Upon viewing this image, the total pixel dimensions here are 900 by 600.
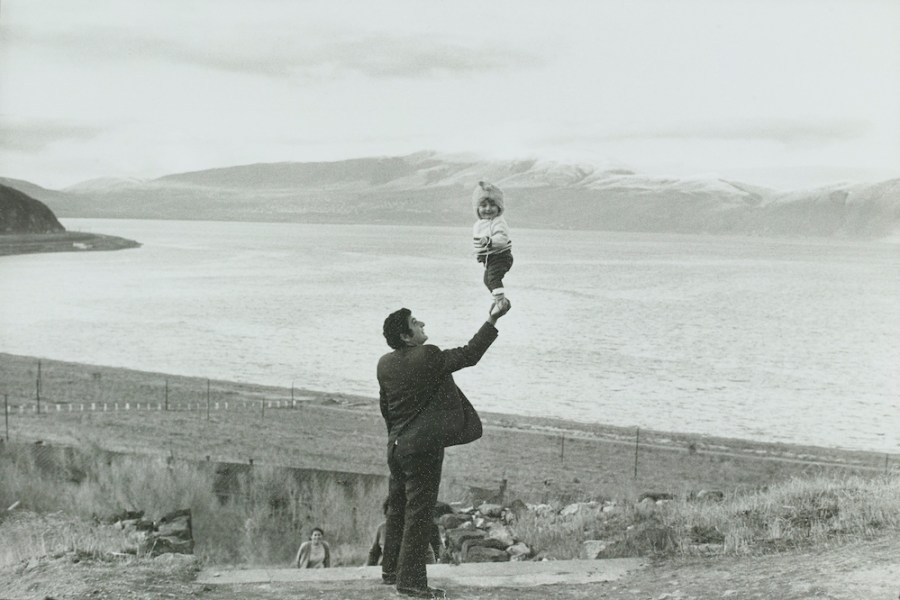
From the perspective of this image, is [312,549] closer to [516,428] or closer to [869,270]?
[516,428]

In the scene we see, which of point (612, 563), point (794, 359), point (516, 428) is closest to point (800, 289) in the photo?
point (794, 359)

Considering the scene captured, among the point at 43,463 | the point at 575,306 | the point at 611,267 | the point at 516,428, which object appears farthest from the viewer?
the point at 611,267

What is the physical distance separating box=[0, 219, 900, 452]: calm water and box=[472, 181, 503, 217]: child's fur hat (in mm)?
25416

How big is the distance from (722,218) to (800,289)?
111 metres

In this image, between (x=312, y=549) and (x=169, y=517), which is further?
(x=169, y=517)

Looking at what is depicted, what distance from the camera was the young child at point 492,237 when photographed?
586 cm

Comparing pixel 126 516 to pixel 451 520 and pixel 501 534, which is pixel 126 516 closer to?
pixel 451 520

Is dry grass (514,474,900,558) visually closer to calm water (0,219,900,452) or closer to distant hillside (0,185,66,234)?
calm water (0,219,900,452)

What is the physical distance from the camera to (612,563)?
7.24 meters

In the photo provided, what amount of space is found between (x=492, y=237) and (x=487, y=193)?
0.87ft

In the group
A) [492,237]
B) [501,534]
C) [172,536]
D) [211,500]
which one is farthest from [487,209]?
[211,500]

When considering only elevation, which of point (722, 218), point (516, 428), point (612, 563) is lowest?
point (516, 428)

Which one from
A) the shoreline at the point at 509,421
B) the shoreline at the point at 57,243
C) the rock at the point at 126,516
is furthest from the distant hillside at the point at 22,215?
the rock at the point at 126,516

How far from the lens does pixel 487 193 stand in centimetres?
591
